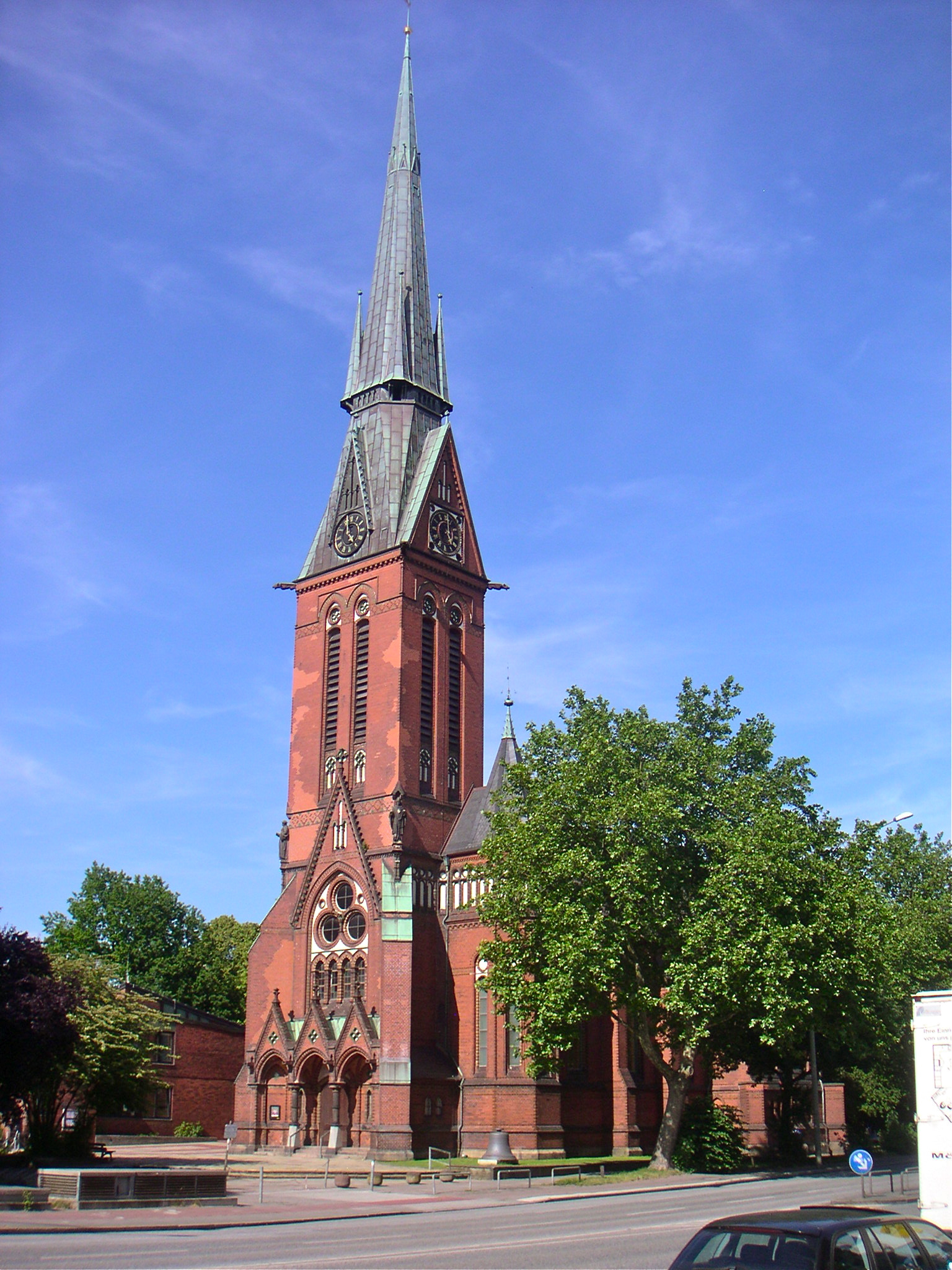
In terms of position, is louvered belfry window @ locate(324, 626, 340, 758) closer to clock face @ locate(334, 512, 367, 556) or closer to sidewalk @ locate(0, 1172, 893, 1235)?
clock face @ locate(334, 512, 367, 556)

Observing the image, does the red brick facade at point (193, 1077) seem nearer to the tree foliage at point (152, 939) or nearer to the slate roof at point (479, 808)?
the tree foliage at point (152, 939)

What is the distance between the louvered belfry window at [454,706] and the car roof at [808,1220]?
138 ft

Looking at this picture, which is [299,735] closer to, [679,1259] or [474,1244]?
[474,1244]

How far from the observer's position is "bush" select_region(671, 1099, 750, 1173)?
3897 cm

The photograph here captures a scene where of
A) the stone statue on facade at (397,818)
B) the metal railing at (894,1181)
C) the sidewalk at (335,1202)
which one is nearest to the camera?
the sidewalk at (335,1202)

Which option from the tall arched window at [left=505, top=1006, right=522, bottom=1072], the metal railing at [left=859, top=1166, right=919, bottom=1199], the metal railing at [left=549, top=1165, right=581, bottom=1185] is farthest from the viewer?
the tall arched window at [left=505, top=1006, right=522, bottom=1072]

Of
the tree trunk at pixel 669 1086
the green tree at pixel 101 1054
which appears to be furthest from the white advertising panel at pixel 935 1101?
the green tree at pixel 101 1054

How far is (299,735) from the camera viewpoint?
56250mm

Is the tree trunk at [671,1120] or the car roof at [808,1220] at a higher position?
the car roof at [808,1220]

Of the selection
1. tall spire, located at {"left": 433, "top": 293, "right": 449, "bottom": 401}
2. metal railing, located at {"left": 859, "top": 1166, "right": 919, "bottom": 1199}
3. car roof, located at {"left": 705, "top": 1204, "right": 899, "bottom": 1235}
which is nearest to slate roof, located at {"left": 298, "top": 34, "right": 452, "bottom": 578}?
tall spire, located at {"left": 433, "top": 293, "right": 449, "bottom": 401}

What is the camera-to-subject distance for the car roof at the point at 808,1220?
1113 cm

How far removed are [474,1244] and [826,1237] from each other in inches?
442

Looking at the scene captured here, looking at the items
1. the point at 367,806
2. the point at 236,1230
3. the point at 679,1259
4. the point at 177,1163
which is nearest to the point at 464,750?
the point at 367,806

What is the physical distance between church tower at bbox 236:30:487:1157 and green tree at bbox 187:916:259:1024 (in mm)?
26979
